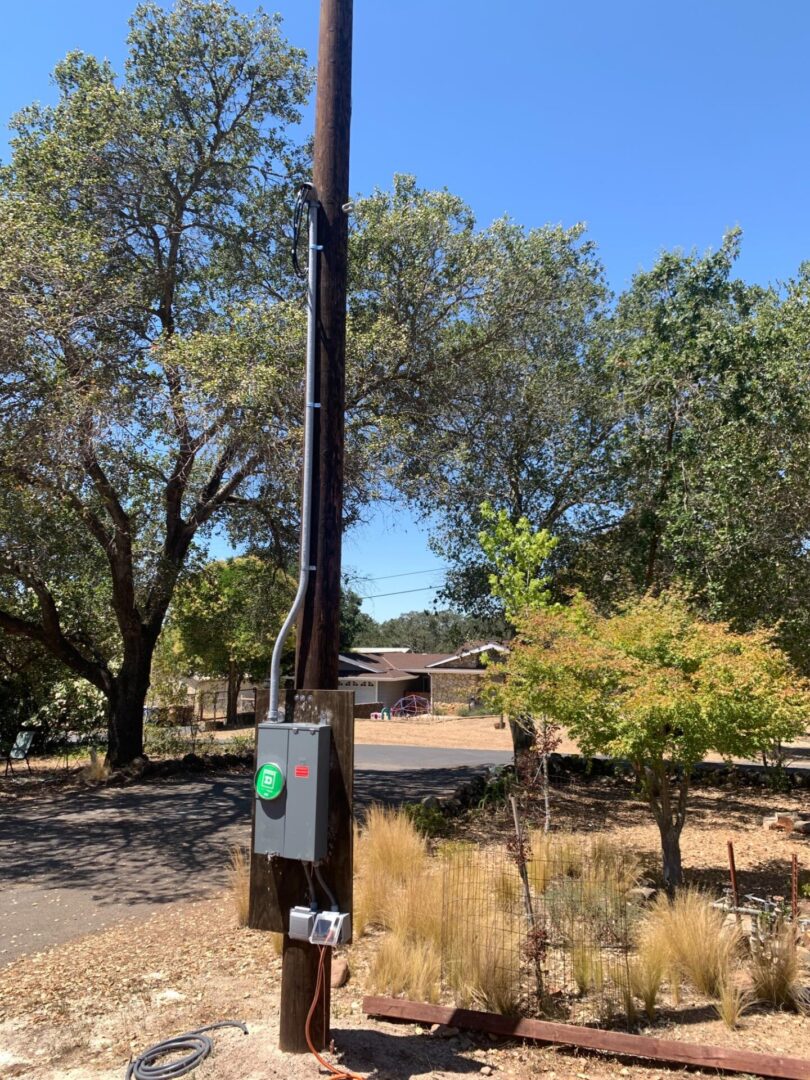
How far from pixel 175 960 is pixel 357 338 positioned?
8091mm

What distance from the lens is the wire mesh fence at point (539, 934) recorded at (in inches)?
174

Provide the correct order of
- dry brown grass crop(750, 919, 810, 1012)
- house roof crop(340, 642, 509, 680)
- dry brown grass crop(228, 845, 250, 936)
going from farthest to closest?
1. house roof crop(340, 642, 509, 680)
2. dry brown grass crop(228, 845, 250, 936)
3. dry brown grass crop(750, 919, 810, 1012)

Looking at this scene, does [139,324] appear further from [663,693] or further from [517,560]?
[663,693]

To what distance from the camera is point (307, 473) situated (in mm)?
4215

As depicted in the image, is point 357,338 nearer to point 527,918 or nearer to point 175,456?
point 175,456

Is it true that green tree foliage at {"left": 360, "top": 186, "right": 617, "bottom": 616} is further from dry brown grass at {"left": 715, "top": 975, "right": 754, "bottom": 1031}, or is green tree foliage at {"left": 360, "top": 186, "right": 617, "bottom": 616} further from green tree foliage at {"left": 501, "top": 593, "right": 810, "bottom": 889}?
dry brown grass at {"left": 715, "top": 975, "right": 754, "bottom": 1031}

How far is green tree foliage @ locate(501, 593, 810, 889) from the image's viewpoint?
6.27 m

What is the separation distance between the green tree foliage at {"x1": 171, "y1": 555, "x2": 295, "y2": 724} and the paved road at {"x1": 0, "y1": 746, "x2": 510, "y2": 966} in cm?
350

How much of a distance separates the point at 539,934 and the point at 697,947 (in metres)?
1.01

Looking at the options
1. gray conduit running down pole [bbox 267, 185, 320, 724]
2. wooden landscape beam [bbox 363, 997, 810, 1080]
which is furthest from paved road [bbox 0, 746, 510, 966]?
gray conduit running down pole [bbox 267, 185, 320, 724]

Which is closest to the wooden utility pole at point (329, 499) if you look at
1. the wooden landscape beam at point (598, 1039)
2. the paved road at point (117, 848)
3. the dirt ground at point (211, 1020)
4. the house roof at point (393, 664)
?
the dirt ground at point (211, 1020)

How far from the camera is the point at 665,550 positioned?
14156mm

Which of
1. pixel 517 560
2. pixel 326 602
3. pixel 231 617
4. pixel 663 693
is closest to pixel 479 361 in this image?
pixel 517 560

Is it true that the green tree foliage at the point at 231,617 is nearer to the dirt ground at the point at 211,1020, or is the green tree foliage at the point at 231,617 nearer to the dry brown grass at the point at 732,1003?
the dirt ground at the point at 211,1020
